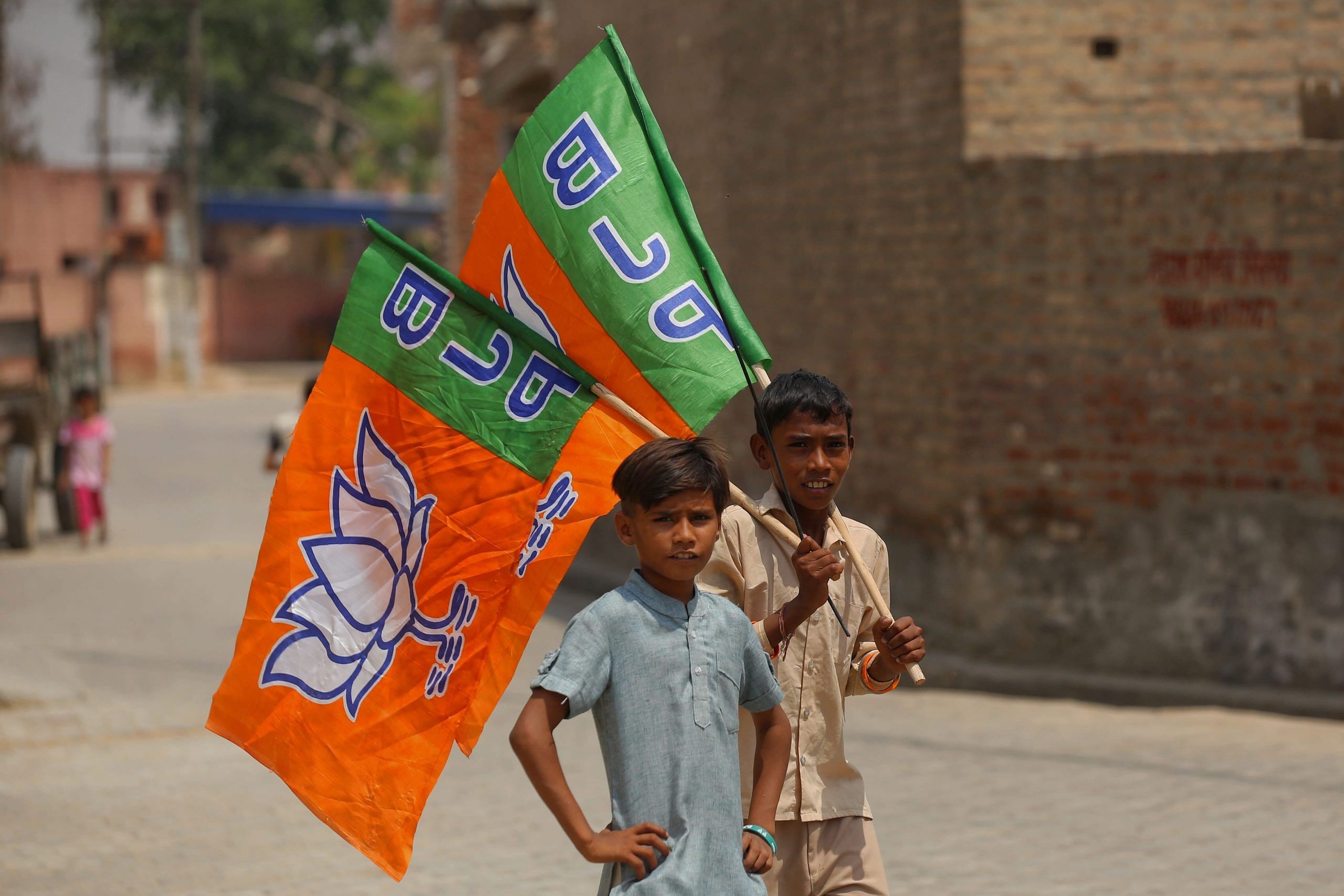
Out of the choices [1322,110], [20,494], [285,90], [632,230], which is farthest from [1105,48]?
[285,90]

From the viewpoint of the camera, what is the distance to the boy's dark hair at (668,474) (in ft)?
9.57

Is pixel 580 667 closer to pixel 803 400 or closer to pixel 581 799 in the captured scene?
pixel 803 400

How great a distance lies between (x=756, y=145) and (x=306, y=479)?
7.55 meters

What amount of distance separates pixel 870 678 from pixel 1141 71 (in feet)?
19.8

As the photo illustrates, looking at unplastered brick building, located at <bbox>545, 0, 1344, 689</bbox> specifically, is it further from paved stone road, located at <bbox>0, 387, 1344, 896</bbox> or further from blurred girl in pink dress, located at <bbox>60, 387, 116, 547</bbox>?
blurred girl in pink dress, located at <bbox>60, 387, 116, 547</bbox>

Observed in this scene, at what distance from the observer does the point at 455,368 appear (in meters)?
3.51

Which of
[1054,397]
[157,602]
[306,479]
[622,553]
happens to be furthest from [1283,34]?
[157,602]

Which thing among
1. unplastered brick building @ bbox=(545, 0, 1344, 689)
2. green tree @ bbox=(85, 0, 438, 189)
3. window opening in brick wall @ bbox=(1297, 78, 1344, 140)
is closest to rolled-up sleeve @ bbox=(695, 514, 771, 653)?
unplastered brick building @ bbox=(545, 0, 1344, 689)

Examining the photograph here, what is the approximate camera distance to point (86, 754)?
7512mm

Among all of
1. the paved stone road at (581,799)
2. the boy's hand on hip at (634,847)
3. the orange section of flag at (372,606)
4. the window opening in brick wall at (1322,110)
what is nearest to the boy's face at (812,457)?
the orange section of flag at (372,606)

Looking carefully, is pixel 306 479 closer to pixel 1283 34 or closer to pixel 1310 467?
pixel 1310 467

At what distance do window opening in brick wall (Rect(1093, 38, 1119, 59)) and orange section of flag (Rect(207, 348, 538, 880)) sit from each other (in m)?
6.08

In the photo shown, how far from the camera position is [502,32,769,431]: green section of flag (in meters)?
3.49

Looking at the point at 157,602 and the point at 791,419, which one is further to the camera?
the point at 157,602
